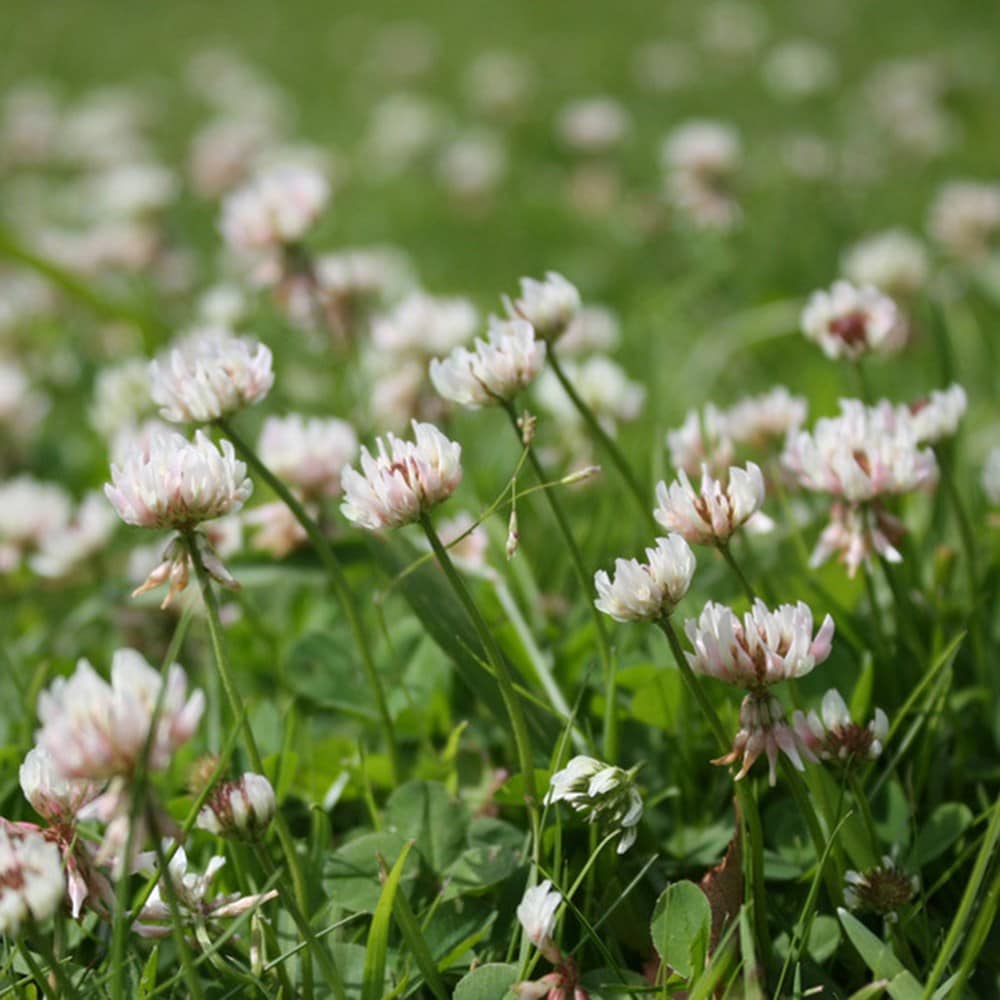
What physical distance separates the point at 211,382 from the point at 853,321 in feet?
1.81

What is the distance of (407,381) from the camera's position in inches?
58.2

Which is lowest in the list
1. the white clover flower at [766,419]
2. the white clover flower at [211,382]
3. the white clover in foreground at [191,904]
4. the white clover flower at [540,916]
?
the white clover flower at [540,916]

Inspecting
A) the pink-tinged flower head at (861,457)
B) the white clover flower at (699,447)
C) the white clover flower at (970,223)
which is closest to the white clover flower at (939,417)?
the pink-tinged flower head at (861,457)

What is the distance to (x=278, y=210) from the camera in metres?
1.46

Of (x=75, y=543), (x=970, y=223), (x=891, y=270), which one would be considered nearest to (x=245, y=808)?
(x=75, y=543)

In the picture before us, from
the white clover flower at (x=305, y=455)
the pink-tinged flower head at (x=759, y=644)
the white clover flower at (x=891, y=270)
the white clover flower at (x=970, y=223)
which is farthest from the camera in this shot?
the white clover flower at (x=970, y=223)

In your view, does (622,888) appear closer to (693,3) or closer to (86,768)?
(86,768)

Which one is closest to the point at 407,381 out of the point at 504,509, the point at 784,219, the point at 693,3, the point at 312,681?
the point at 504,509

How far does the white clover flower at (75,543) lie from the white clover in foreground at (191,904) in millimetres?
680

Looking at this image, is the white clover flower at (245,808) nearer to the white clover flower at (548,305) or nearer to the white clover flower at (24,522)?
the white clover flower at (548,305)

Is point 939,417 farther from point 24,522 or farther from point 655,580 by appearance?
point 24,522

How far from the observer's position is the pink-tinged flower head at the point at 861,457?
899 millimetres

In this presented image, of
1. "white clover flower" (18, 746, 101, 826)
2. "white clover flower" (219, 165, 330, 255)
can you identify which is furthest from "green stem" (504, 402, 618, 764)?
"white clover flower" (219, 165, 330, 255)

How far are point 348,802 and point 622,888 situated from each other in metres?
0.29
